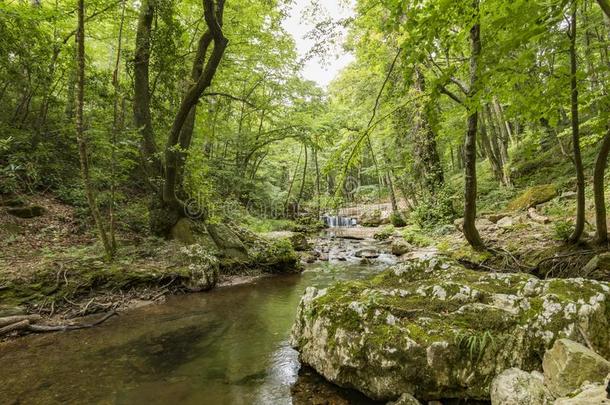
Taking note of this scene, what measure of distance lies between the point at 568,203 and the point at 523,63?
879 cm

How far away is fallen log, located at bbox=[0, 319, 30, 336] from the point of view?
5.04 m

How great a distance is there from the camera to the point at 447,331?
11.1 feet

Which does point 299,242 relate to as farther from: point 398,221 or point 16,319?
point 16,319

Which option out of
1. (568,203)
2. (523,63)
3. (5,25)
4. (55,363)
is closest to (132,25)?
(5,25)

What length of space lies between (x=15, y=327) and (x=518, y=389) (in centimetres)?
683

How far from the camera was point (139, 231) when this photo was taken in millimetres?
9289

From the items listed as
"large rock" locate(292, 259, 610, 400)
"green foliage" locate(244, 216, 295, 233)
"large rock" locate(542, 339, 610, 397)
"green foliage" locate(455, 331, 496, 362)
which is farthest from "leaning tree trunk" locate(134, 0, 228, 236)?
"large rock" locate(542, 339, 610, 397)

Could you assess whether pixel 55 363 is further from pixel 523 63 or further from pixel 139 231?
pixel 523 63

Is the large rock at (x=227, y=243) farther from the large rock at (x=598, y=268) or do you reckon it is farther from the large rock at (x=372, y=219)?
the large rock at (x=372, y=219)

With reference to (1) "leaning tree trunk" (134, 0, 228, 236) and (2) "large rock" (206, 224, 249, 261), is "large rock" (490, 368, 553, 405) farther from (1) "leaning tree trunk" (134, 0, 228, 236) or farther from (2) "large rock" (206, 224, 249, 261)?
(1) "leaning tree trunk" (134, 0, 228, 236)

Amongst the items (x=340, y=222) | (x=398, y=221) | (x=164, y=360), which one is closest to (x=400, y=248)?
(x=398, y=221)

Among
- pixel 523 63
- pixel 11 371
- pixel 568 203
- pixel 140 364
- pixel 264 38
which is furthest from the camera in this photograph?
pixel 264 38

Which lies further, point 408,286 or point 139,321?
point 139,321

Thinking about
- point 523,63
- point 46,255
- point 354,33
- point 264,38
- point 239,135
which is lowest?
point 46,255
